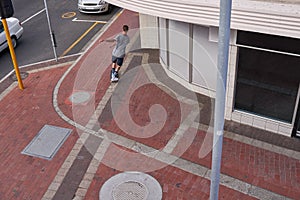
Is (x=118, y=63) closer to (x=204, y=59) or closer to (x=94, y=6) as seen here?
(x=204, y=59)

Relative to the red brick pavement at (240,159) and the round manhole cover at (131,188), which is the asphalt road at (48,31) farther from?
the round manhole cover at (131,188)

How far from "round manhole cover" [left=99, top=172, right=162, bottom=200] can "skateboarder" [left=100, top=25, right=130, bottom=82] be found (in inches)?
171

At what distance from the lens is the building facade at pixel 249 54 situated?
7305 mm

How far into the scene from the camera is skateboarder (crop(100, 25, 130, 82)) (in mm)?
11606

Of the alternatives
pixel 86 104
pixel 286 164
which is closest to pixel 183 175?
pixel 286 164

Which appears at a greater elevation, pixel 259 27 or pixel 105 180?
pixel 259 27

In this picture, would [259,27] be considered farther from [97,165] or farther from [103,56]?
[103,56]

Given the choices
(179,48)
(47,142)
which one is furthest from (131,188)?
(179,48)

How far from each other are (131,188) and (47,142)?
9.52ft

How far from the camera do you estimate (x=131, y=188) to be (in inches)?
318

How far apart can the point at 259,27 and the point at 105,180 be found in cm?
479

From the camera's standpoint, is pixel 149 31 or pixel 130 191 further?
pixel 149 31

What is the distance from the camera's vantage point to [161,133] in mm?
9578

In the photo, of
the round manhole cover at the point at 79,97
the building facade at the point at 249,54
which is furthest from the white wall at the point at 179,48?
the round manhole cover at the point at 79,97
